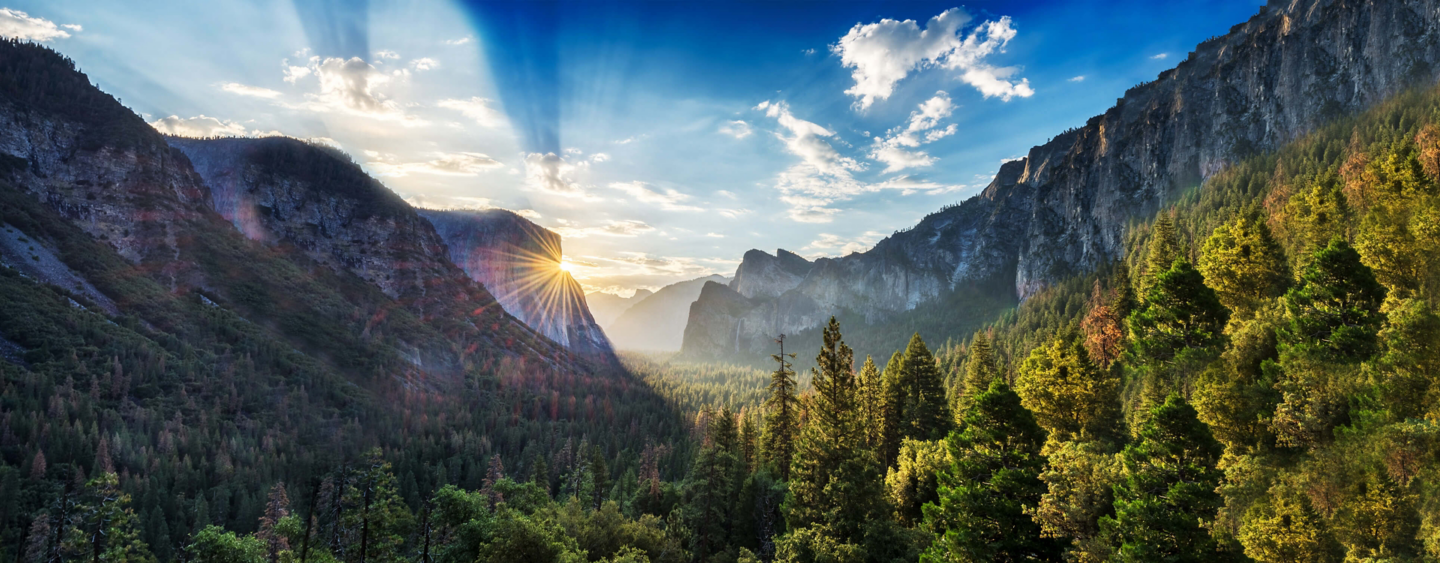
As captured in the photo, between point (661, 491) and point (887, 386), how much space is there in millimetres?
31321

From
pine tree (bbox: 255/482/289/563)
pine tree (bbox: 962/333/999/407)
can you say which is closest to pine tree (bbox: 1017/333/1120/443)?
pine tree (bbox: 962/333/999/407)

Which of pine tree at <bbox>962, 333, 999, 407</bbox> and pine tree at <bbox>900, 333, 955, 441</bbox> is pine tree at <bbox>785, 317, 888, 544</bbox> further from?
pine tree at <bbox>962, 333, 999, 407</bbox>

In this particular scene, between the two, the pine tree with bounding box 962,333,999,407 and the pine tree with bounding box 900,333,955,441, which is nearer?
the pine tree with bounding box 900,333,955,441

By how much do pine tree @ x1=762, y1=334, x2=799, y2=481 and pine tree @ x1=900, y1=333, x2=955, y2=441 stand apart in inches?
430

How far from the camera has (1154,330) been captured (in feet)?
103

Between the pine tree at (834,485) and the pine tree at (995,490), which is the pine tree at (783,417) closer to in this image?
the pine tree at (834,485)

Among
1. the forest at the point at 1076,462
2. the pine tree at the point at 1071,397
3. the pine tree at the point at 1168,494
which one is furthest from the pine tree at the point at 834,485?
the pine tree at the point at 1071,397

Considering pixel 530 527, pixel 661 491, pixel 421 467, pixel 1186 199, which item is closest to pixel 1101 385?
pixel 530 527

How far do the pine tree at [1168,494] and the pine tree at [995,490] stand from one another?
3.04 m

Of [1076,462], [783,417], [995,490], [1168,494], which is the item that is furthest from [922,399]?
[1168,494]

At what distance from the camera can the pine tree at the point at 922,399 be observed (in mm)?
49031

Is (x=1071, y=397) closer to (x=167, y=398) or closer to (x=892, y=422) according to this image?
(x=892, y=422)

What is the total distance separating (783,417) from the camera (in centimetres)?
4669

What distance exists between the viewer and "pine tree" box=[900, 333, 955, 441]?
4903cm
